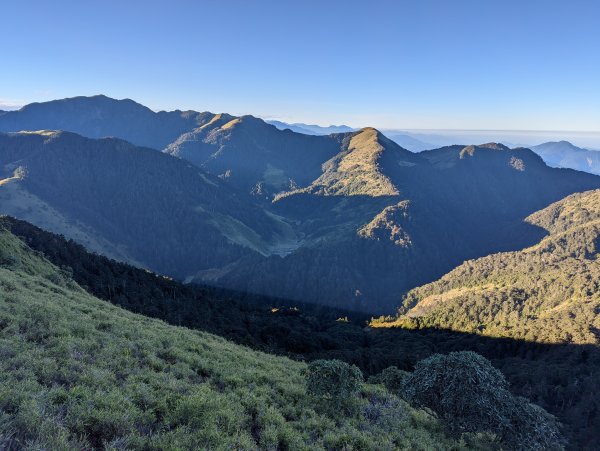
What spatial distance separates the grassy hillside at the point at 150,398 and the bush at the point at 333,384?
92 cm

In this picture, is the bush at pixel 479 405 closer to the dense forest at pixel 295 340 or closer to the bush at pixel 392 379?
the bush at pixel 392 379

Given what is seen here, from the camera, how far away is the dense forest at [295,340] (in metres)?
82.8

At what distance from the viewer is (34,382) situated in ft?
51.1

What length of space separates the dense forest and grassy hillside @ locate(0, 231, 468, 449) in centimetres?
3663

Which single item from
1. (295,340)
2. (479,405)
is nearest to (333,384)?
(479,405)

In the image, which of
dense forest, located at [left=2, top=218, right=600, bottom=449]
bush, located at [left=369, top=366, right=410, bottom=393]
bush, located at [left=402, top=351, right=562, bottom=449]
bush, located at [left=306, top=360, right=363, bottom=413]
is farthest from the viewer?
dense forest, located at [left=2, top=218, right=600, bottom=449]

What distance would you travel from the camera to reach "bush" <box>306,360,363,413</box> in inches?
910

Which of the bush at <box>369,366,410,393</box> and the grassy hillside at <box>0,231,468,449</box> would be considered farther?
the bush at <box>369,366,410,393</box>

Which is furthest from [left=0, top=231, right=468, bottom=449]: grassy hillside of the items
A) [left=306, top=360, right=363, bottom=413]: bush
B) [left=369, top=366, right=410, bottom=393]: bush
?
[left=369, top=366, right=410, bottom=393]: bush

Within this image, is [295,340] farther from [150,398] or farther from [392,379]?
[150,398]

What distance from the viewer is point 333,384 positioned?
23.5 metres

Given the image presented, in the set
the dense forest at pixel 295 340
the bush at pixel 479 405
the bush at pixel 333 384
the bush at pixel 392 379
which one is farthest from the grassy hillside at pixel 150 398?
the dense forest at pixel 295 340

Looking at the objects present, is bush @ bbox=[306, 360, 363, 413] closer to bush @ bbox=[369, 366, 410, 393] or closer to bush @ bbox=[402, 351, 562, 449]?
bush @ bbox=[402, 351, 562, 449]

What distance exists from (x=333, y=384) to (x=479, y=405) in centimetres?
945
